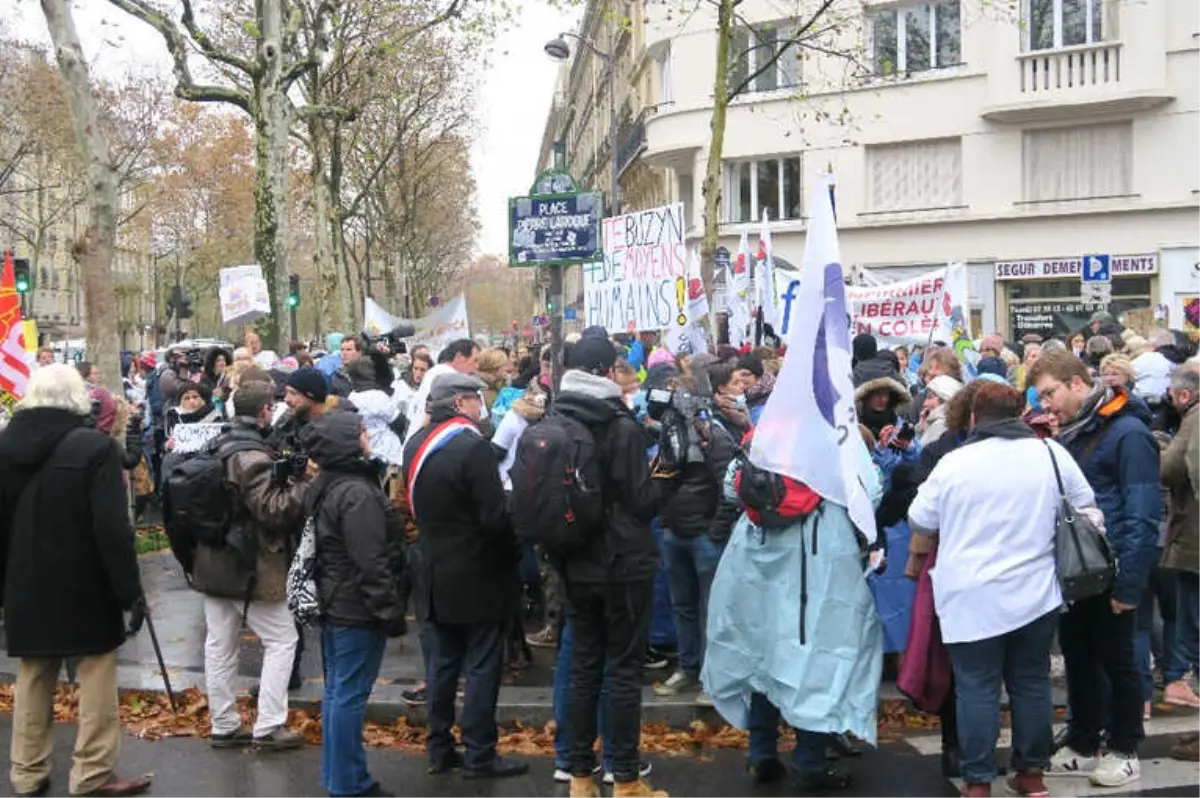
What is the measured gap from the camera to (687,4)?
107 ft

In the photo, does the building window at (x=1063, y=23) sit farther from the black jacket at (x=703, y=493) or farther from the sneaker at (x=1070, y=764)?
the sneaker at (x=1070, y=764)

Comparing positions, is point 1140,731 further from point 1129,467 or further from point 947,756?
→ point 1129,467

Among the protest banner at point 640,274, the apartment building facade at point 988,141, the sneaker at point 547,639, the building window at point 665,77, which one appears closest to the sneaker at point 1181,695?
the sneaker at point 547,639

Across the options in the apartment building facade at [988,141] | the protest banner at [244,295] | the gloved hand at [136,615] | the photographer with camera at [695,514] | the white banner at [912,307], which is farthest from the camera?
the apartment building facade at [988,141]

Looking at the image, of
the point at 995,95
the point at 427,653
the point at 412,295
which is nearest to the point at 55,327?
the point at 412,295

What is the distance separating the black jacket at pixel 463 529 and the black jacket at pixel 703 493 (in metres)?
1.24

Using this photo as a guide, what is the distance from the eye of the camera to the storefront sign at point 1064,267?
88.2 feet

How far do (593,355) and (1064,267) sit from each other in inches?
977

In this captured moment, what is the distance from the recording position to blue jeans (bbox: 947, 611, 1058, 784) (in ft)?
16.6

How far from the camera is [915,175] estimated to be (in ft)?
96.1

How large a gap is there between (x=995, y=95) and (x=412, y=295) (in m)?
36.6

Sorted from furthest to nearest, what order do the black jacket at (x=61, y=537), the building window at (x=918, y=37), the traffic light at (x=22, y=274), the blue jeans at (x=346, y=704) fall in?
the building window at (x=918, y=37)
the traffic light at (x=22, y=274)
the black jacket at (x=61, y=537)
the blue jeans at (x=346, y=704)

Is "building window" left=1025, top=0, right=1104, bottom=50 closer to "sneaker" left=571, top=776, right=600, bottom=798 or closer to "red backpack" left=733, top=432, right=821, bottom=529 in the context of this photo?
"red backpack" left=733, top=432, right=821, bottom=529

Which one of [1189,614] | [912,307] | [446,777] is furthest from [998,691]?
[912,307]
